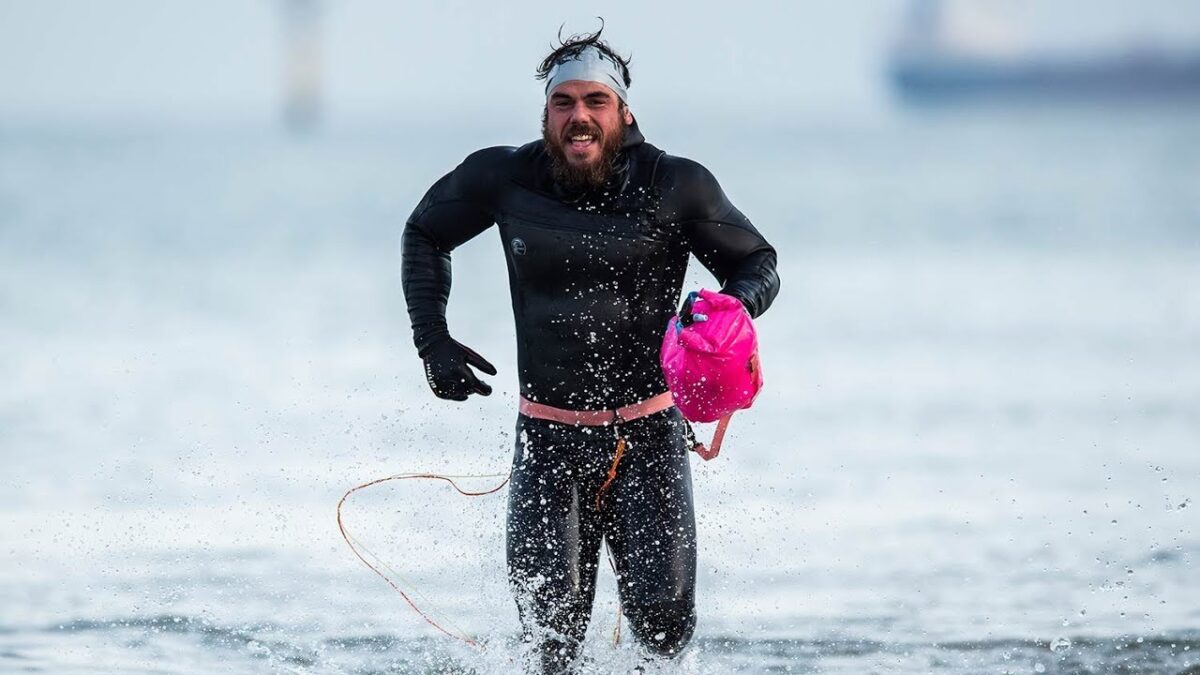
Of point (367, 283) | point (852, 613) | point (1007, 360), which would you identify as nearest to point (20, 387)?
point (1007, 360)

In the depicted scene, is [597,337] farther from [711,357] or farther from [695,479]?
[695,479]

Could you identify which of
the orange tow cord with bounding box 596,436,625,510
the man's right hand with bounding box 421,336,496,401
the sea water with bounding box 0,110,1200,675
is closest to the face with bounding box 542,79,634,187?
the man's right hand with bounding box 421,336,496,401

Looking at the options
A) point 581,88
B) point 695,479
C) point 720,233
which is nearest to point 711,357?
point 720,233

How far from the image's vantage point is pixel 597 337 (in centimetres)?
636

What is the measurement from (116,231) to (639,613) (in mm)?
37677

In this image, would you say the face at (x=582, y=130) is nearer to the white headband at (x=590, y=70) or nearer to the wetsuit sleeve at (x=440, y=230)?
the white headband at (x=590, y=70)

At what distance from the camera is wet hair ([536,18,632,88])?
6359 mm

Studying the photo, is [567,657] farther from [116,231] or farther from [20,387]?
[116,231]

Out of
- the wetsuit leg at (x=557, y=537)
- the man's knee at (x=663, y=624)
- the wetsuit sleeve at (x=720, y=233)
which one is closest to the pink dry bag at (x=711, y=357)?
the wetsuit sleeve at (x=720, y=233)

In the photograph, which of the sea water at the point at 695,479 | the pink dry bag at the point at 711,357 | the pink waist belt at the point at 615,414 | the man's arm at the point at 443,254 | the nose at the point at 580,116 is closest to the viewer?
the pink dry bag at the point at 711,357

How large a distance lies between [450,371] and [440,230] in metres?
0.46

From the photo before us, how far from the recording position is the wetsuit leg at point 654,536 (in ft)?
20.5

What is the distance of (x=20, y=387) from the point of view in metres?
15.7

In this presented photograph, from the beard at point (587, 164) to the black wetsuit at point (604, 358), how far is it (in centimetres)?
5
